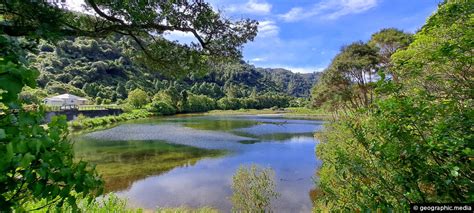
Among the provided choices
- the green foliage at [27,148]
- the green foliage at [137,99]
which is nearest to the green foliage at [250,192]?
the green foliage at [27,148]

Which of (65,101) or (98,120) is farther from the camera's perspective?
(65,101)

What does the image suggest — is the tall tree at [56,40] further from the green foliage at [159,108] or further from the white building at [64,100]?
the green foliage at [159,108]

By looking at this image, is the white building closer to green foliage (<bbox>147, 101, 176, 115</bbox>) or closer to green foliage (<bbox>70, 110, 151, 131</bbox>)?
green foliage (<bbox>70, 110, 151, 131</bbox>)

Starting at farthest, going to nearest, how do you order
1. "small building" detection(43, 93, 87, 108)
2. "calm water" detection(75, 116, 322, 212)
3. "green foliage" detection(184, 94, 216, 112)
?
1. "green foliage" detection(184, 94, 216, 112)
2. "small building" detection(43, 93, 87, 108)
3. "calm water" detection(75, 116, 322, 212)

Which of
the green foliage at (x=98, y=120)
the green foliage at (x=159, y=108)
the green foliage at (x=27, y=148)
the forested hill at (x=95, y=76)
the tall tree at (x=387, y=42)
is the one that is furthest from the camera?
the forested hill at (x=95, y=76)

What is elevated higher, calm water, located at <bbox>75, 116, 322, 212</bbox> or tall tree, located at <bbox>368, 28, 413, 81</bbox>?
tall tree, located at <bbox>368, 28, 413, 81</bbox>

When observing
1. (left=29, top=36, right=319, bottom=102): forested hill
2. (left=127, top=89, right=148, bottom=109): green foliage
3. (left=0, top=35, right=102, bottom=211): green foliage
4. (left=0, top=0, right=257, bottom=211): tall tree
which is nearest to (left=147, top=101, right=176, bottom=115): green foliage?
(left=127, top=89, right=148, bottom=109): green foliage

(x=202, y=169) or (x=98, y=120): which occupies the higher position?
(x=98, y=120)

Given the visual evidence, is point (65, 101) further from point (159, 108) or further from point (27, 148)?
point (27, 148)

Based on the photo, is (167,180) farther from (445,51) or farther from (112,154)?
(445,51)

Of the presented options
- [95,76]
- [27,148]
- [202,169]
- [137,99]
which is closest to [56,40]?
[27,148]

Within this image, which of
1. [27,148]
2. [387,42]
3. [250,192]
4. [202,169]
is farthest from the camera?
[387,42]

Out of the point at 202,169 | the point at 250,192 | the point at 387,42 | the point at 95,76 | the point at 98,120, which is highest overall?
the point at 95,76

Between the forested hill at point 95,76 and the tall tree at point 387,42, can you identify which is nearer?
the tall tree at point 387,42
